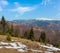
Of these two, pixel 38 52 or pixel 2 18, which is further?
pixel 2 18

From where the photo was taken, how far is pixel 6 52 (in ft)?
44.2

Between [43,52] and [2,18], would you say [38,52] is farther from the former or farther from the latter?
[2,18]

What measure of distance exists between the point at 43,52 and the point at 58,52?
4.22 ft

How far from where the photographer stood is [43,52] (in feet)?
45.8

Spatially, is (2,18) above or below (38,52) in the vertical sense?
above

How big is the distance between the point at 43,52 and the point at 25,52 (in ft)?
4.83

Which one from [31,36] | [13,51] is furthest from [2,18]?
[13,51]

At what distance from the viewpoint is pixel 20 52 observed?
13734 millimetres

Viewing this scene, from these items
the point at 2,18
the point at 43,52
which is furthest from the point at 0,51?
the point at 2,18

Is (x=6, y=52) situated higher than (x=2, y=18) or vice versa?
(x=2, y=18)

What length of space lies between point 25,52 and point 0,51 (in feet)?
6.52

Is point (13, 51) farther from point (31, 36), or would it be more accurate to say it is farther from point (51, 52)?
point (31, 36)

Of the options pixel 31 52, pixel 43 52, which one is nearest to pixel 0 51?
pixel 31 52

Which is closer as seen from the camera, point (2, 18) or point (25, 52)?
point (25, 52)
